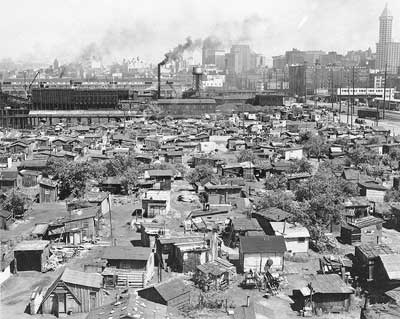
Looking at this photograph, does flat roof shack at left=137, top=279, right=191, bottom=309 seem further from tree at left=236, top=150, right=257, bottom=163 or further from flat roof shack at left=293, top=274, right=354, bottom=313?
tree at left=236, top=150, right=257, bottom=163

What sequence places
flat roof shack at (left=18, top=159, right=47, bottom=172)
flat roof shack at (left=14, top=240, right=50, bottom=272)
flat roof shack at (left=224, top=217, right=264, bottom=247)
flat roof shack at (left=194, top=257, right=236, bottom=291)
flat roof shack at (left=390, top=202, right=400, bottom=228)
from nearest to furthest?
flat roof shack at (left=194, top=257, right=236, bottom=291)
flat roof shack at (left=14, top=240, right=50, bottom=272)
flat roof shack at (left=224, top=217, right=264, bottom=247)
flat roof shack at (left=390, top=202, right=400, bottom=228)
flat roof shack at (left=18, top=159, right=47, bottom=172)

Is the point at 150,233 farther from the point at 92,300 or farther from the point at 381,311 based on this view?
the point at 381,311

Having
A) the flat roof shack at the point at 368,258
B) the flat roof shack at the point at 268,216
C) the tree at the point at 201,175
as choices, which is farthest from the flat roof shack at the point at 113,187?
the flat roof shack at the point at 368,258

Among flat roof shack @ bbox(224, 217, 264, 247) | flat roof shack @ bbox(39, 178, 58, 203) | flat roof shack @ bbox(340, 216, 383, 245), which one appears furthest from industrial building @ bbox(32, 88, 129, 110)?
flat roof shack @ bbox(340, 216, 383, 245)

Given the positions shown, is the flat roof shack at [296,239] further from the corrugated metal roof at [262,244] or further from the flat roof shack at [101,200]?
the flat roof shack at [101,200]

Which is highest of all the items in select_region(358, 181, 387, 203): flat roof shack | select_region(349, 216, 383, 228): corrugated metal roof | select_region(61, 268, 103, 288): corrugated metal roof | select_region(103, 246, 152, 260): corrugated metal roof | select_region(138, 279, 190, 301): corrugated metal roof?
select_region(358, 181, 387, 203): flat roof shack

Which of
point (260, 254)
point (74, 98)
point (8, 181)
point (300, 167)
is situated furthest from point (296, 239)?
point (74, 98)
